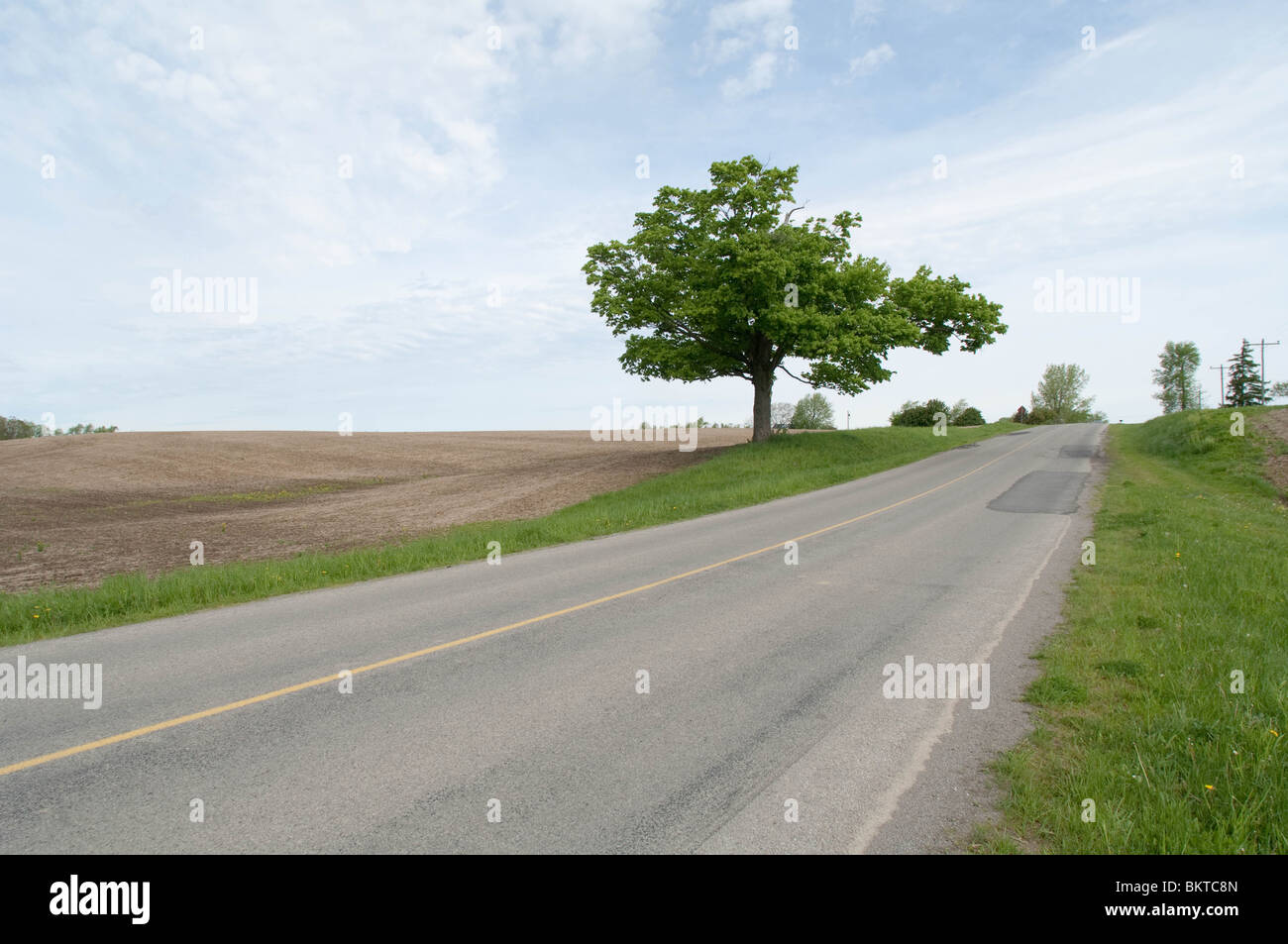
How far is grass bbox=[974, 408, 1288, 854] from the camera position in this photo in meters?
3.64

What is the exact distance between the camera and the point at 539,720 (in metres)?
5.20

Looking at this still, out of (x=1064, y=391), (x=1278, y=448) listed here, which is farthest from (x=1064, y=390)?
(x=1278, y=448)

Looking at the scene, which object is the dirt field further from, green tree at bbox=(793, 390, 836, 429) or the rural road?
green tree at bbox=(793, 390, 836, 429)

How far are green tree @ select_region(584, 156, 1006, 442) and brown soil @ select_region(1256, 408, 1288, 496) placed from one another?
11.8 meters

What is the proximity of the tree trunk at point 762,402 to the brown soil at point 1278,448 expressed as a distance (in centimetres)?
1826

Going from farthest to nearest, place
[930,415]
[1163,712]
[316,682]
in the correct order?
[930,415], [316,682], [1163,712]

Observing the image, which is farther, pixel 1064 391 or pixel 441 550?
pixel 1064 391

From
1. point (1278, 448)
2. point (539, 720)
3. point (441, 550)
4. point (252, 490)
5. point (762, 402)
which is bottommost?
point (539, 720)

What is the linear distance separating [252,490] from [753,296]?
25542mm

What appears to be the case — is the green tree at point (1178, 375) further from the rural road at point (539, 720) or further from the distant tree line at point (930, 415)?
the rural road at point (539, 720)

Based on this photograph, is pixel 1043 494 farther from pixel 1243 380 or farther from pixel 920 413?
pixel 1243 380

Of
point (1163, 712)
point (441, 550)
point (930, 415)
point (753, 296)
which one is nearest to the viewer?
point (1163, 712)

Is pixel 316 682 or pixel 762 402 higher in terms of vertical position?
pixel 762 402

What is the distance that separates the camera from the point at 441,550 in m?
13.0
